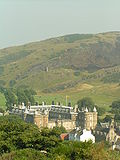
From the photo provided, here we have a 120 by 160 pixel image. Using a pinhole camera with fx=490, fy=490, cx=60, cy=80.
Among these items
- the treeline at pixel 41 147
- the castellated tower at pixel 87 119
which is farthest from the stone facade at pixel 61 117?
the treeline at pixel 41 147

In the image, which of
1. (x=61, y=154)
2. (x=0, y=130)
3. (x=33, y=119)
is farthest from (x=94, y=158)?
(x=33, y=119)

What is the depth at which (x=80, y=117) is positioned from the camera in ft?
400

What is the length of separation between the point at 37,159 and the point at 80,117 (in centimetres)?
7493

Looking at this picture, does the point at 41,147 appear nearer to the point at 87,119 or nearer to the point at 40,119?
the point at 40,119

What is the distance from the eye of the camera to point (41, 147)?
5444 centimetres

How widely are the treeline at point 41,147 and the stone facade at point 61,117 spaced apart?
52334 mm

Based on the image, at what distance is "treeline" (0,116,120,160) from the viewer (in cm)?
4594

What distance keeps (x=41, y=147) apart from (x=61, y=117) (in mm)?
74015

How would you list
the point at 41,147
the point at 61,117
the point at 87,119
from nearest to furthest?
the point at 41,147 < the point at 87,119 < the point at 61,117

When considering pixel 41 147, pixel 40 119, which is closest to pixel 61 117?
pixel 40 119

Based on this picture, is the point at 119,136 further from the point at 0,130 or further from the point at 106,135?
the point at 0,130

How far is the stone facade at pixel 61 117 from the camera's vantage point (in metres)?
115

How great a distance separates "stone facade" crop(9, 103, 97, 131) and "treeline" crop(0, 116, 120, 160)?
52334mm

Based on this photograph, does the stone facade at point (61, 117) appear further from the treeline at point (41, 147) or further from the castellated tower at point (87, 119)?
the treeline at point (41, 147)
